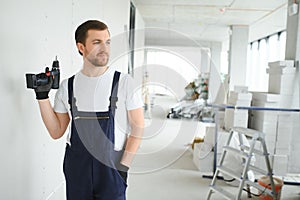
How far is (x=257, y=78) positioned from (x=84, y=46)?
9.04 m

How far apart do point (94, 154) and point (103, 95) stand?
0.81ft

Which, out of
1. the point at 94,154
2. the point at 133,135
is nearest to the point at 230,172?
the point at 133,135

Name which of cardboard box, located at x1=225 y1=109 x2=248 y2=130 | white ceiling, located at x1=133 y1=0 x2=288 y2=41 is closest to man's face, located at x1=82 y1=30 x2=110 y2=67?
cardboard box, located at x1=225 y1=109 x2=248 y2=130

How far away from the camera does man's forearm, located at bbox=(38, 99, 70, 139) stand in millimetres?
1242

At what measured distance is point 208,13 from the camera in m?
6.34

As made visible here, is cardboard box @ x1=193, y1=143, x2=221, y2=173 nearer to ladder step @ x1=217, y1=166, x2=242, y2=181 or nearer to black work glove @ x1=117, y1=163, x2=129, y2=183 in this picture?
ladder step @ x1=217, y1=166, x2=242, y2=181

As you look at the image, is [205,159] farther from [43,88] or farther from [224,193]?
[43,88]

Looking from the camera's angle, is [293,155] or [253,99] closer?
[293,155]

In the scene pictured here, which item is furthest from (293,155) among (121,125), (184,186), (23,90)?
(23,90)

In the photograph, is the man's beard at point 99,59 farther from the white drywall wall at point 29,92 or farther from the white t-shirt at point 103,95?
the white drywall wall at point 29,92

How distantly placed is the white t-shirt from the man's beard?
0.05 metres

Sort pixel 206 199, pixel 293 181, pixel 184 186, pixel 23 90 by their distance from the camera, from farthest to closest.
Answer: pixel 293 181, pixel 184 186, pixel 206 199, pixel 23 90

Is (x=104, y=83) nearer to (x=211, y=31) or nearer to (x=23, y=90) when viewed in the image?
(x=23, y=90)

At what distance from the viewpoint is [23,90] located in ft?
4.85
